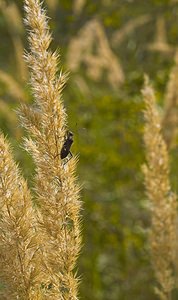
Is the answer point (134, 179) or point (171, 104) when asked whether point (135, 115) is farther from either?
point (171, 104)

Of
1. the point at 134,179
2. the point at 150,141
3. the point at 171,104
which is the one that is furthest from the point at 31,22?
the point at 134,179

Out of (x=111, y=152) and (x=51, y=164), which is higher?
(x=111, y=152)

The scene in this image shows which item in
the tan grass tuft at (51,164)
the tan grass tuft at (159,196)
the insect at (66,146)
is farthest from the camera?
the tan grass tuft at (159,196)

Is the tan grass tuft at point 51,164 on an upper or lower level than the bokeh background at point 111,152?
lower

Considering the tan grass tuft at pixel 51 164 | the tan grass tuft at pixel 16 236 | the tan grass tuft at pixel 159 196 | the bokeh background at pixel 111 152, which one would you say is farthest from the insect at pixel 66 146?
the bokeh background at pixel 111 152

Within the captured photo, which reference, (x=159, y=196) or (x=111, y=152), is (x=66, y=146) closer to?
(x=159, y=196)

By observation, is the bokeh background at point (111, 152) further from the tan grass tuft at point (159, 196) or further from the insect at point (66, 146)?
the insect at point (66, 146)

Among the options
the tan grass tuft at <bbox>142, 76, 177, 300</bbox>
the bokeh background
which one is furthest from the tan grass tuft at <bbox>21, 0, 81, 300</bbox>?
the bokeh background

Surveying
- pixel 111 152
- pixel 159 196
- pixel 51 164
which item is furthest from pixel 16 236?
pixel 111 152

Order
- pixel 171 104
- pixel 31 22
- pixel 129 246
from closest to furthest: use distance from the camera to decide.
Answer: pixel 31 22 < pixel 171 104 < pixel 129 246
